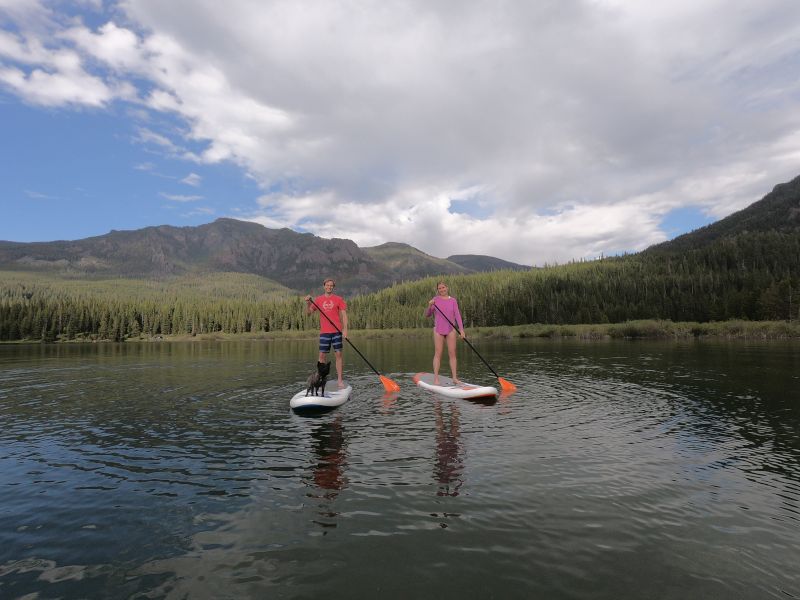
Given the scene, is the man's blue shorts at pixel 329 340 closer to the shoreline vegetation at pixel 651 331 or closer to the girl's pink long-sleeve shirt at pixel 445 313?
the girl's pink long-sleeve shirt at pixel 445 313

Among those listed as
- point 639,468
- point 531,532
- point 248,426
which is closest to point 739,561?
point 531,532

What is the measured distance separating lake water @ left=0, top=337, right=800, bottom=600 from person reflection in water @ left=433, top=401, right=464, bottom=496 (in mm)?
73

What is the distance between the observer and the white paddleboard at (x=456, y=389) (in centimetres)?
2094

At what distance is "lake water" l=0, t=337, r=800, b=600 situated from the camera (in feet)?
20.9

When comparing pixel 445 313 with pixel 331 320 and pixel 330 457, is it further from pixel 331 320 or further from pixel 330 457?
pixel 330 457

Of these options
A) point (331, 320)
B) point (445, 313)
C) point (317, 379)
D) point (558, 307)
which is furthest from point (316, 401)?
point (558, 307)

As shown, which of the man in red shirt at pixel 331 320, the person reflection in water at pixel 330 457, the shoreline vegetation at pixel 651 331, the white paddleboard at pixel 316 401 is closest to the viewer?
the person reflection in water at pixel 330 457

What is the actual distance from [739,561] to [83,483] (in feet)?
44.0

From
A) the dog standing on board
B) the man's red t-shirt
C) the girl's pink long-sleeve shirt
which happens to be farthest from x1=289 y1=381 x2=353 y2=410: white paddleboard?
the girl's pink long-sleeve shirt

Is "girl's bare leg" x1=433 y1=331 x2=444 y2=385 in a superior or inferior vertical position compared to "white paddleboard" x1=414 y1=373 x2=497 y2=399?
superior

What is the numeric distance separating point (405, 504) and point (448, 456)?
3.51 metres

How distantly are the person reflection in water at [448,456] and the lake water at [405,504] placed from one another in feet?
0.24

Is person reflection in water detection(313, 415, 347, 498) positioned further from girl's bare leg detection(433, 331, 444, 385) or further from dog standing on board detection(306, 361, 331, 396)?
girl's bare leg detection(433, 331, 444, 385)

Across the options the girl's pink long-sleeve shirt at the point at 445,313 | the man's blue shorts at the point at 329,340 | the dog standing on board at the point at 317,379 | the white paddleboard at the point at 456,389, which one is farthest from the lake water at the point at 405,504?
the girl's pink long-sleeve shirt at the point at 445,313
